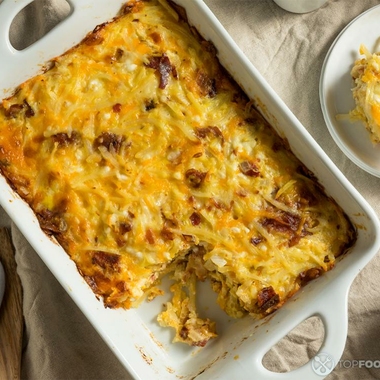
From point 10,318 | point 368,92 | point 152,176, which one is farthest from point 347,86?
point 10,318

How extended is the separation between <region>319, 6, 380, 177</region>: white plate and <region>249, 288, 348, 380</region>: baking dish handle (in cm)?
80

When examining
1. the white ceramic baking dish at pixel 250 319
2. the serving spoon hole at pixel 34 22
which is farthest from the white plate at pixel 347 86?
the serving spoon hole at pixel 34 22

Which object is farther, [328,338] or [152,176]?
[152,176]

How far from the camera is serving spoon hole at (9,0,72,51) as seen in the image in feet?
9.49

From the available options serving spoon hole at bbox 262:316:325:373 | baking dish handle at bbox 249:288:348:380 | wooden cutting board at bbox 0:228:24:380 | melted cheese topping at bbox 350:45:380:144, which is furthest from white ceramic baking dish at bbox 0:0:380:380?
wooden cutting board at bbox 0:228:24:380

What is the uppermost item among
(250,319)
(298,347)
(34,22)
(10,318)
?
(34,22)

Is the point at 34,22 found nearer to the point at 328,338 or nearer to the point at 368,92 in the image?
the point at 368,92

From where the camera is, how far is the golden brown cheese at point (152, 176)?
246 centimetres

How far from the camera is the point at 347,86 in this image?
2.91m

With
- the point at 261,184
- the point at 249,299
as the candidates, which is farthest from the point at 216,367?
the point at 261,184

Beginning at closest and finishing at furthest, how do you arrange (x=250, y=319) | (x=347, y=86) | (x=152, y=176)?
(x=152, y=176) < (x=250, y=319) < (x=347, y=86)

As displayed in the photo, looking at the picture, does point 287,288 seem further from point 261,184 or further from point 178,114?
point 178,114

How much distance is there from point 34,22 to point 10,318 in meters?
1.46

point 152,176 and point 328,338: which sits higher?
point 152,176
